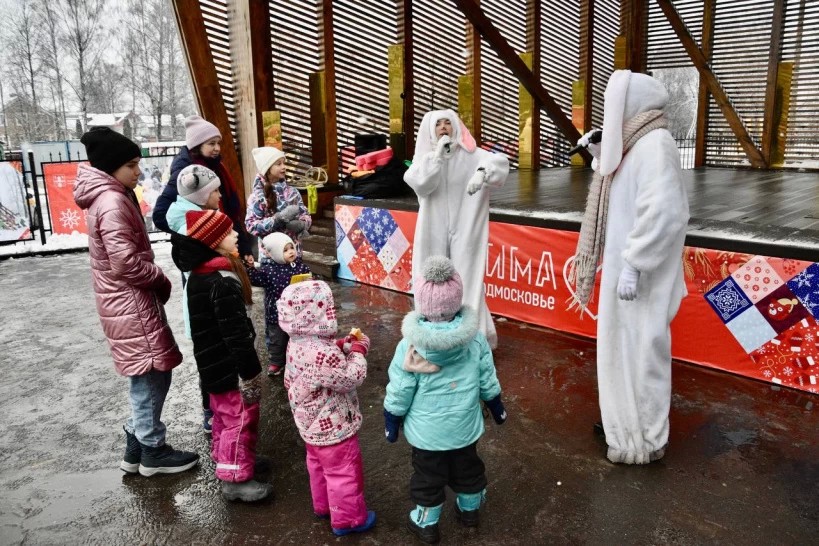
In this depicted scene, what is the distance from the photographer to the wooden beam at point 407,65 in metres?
Answer: 9.88

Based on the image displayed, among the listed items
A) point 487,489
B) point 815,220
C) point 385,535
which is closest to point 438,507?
point 385,535

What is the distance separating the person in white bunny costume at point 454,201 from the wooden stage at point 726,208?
3.48ft

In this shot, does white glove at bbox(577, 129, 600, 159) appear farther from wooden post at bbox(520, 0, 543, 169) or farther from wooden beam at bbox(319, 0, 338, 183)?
wooden post at bbox(520, 0, 543, 169)

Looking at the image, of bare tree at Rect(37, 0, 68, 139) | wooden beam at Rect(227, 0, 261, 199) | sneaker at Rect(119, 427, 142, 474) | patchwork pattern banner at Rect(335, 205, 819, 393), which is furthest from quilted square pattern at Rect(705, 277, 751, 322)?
bare tree at Rect(37, 0, 68, 139)

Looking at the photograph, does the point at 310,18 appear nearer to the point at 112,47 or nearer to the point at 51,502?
the point at 51,502

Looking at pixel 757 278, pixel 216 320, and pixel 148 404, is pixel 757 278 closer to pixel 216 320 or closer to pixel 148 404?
pixel 216 320

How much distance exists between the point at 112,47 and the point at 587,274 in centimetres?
2805

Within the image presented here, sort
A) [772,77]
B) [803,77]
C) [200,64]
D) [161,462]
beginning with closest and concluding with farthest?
[161,462]
[200,64]
[803,77]
[772,77]

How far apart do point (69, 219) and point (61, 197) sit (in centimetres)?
37

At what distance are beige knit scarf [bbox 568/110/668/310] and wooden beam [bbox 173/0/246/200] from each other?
545 centimetres

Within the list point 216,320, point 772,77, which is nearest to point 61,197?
point 216,320

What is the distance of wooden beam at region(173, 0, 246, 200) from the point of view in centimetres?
725

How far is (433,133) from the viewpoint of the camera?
408cm

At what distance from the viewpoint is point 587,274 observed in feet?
10.4
